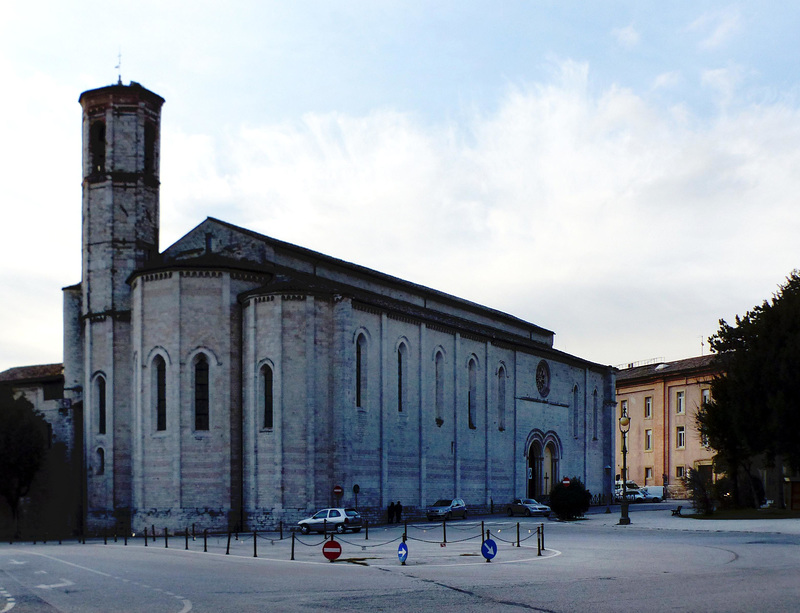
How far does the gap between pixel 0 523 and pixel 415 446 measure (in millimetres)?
25185

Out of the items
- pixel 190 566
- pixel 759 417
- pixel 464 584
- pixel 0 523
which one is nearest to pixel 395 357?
pixel 759 417

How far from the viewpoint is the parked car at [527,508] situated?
56688 millimetres

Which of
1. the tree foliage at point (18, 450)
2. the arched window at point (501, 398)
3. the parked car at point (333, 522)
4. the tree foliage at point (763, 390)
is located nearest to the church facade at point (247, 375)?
Result: the arched window at point (501, 398)

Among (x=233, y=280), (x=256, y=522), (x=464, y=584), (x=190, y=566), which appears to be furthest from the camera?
(x=233, y=280)

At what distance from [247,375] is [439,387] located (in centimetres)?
1464

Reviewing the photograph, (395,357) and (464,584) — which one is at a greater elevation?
(395,357)

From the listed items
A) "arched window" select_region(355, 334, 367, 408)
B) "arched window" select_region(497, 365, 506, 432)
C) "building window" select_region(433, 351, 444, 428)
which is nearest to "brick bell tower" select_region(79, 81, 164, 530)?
"arched window" select_region(355, 334, 367, 408)

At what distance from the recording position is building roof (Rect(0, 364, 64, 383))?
62.0 m

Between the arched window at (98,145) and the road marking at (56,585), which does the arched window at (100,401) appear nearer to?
the arched window at (98,145)

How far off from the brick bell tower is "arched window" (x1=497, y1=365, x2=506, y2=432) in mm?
24993

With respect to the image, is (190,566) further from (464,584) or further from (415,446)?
(415,446)

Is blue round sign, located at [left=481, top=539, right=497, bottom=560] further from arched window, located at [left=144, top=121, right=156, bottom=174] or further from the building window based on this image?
arched window, located at [left=144, top=121, right=156, bottom=174]

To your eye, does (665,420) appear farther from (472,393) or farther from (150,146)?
(150,146)

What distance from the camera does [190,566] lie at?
24719mm
